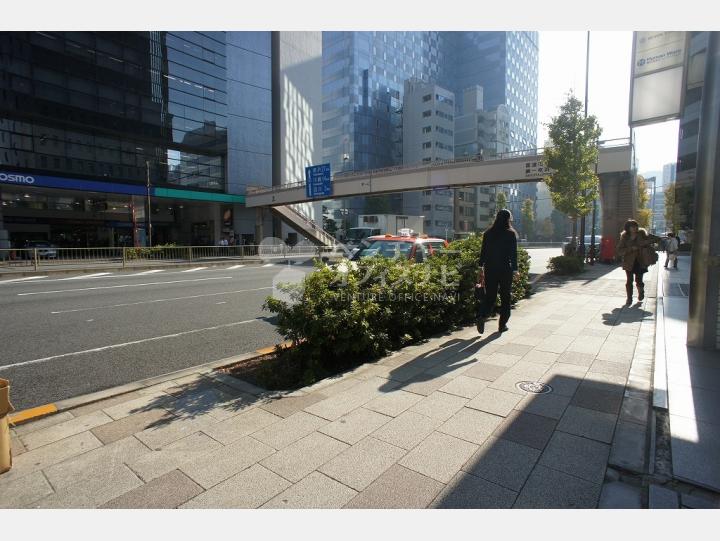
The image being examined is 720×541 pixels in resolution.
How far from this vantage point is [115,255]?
2264 centimetres

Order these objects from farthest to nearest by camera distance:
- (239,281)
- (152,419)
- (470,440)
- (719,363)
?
1. (239,281)
2. (719,363)
3. (152,419)
4. (470,440)

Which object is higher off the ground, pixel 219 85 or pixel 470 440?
pixel 219 85

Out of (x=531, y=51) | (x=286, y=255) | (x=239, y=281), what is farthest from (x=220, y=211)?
(x=531, y=51)

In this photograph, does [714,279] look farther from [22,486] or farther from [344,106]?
[344,106]

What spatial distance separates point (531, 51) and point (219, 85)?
355ft

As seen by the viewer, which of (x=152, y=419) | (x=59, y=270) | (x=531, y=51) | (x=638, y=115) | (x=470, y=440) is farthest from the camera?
(x=531, y=51)

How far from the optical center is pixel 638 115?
6.64 meters

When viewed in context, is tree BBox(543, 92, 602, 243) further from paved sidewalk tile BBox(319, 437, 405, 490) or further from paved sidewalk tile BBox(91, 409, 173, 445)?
paved sidewalk tile BBox(91, 409, 173, 445)

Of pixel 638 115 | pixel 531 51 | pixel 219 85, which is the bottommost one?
pixel 638 115

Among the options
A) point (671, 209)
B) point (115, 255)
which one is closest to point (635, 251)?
point (115, 255)

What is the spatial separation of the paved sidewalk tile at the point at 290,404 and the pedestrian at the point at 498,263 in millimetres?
3013

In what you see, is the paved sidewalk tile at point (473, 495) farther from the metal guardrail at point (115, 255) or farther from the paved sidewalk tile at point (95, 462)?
the metal guardrail at point (115, 255)

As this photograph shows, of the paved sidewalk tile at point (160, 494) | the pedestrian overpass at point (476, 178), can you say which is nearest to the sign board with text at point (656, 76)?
the paved sidewalk tile at point (160, 494)

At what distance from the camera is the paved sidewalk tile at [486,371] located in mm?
4184
